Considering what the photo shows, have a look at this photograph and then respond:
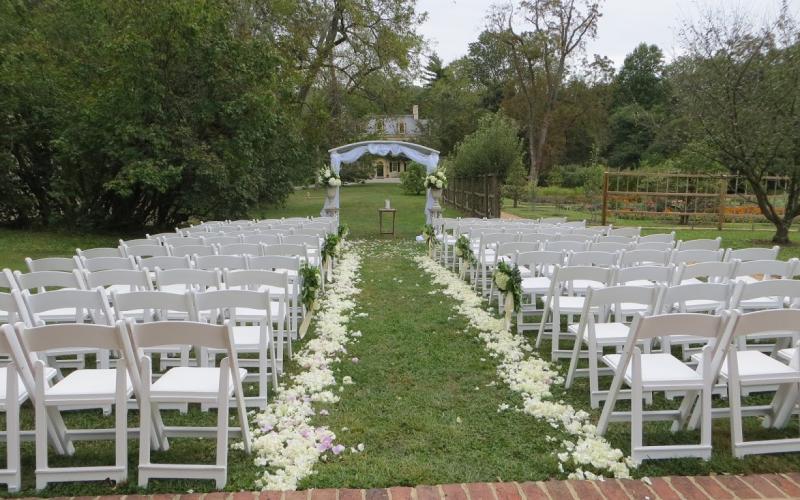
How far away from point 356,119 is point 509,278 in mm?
27027

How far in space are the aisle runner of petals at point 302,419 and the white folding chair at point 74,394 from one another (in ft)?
2.43

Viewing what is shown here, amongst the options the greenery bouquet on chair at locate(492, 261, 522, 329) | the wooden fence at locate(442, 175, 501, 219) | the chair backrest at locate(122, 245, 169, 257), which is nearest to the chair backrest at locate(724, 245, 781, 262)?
the greenery bouquet on chair at locate(492, 261, 522, 329)

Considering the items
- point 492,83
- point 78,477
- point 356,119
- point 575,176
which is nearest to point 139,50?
point 78,477

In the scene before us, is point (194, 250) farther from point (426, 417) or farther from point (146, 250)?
point (426, 417)

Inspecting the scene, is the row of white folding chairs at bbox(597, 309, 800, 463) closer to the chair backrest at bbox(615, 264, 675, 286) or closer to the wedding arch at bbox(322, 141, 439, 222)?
the chair backrest at bbox(615, 264, 675, 286)

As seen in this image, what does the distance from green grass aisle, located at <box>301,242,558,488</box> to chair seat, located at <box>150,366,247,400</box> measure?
692 mm

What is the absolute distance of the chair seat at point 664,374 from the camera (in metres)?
2.93

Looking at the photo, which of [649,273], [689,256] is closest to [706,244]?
[689,256]

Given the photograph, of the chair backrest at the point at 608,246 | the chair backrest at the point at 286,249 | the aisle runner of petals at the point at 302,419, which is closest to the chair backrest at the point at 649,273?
the chair backrest at the point at 608,246

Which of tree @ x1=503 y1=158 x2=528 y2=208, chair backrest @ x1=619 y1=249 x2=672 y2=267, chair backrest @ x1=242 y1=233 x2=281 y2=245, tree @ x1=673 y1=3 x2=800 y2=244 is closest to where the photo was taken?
chair backrest @ x1=619 y1=249 x2=672 y2=267

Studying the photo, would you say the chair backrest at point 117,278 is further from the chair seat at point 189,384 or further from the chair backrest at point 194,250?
the chair backrest at point 194,250

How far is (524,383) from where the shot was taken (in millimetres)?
4070

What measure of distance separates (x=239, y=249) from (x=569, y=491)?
4.58 m

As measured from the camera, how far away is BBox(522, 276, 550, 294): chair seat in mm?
5594
